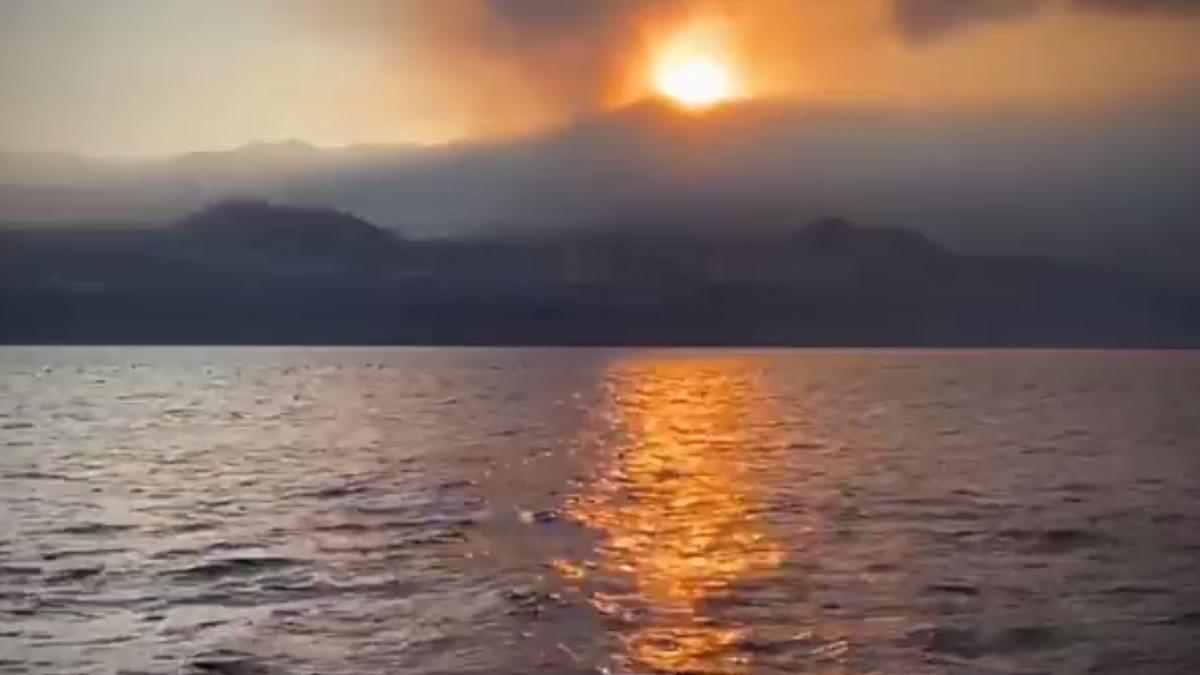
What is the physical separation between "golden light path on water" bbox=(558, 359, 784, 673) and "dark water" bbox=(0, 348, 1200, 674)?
0.05 metres

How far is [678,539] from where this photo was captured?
14.2m

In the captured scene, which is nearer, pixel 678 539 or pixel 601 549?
pixel 601 549

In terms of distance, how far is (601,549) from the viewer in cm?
1366

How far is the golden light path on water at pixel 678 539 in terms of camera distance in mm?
9359

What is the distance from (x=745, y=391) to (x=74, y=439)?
33.6 meters

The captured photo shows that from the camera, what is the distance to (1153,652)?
9086 millimetres

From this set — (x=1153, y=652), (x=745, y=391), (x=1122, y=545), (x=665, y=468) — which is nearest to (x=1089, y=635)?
(x=1153, y=652)

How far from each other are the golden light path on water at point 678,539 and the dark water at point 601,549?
0.16 feet

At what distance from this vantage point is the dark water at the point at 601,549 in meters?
9.27

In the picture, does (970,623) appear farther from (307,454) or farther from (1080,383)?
(1080,383)

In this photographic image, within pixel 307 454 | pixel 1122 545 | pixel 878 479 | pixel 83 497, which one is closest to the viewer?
pixel 1122 545

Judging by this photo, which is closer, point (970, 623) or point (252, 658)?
point (252, 658)

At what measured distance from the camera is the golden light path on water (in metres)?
9.36

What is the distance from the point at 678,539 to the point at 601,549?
3.08 feet
